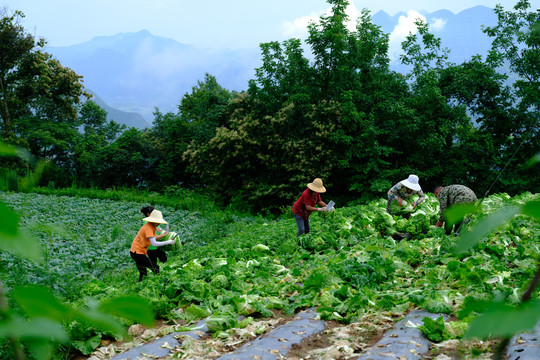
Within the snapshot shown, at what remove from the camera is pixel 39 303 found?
1.76 feet

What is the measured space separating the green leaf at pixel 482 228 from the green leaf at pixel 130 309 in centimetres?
40

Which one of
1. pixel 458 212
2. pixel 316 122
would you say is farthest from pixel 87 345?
pixel 316 122

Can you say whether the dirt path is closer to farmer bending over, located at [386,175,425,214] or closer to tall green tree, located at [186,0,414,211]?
farmer bending over, located at [386,175,425,214]

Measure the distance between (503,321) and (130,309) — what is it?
47cm

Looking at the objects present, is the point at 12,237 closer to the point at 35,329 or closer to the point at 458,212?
the point at 35,329

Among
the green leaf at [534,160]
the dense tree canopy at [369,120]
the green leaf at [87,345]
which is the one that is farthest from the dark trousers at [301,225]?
the dense tree canopy at [369,120]

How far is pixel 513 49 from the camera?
82.4 ft

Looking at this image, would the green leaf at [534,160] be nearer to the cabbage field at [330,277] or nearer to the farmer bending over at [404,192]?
the cabbage field at [330,277]

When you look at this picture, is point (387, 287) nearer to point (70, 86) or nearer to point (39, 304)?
point (39, 304)

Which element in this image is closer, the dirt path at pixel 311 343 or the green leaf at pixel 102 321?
the green leaf at pixel 102 321

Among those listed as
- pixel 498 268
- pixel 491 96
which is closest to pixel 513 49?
pixel 491 96

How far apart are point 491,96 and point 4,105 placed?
112 feet

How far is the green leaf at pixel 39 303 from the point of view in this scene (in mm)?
525

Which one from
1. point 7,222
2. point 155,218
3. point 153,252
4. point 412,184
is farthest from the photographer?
point 412,184
